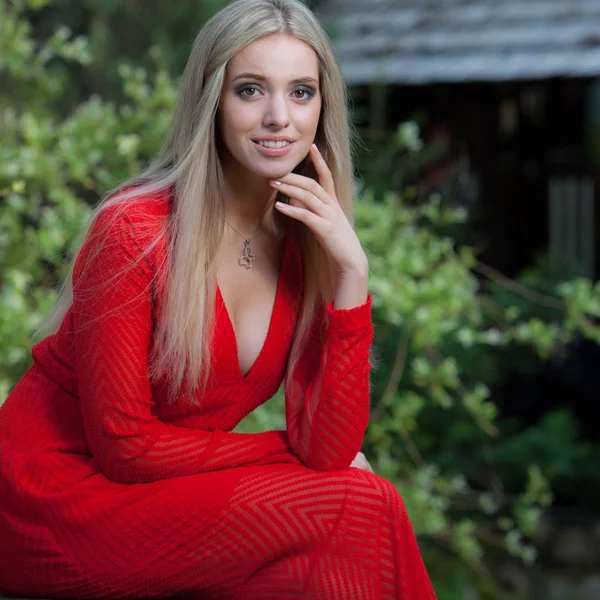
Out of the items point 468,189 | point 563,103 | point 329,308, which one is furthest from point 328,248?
point 563,103

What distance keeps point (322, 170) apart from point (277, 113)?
19cm

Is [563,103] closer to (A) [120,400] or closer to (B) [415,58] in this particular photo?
(B) [415,58]

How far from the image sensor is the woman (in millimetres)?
1992

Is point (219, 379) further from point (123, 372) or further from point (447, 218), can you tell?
point (447, 218)

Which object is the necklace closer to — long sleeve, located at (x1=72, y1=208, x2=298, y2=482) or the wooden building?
long sleeve, located at (x1=72, y1=208, x2=298, y2=482)

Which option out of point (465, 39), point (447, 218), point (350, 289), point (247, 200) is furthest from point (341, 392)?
point (465, 39)

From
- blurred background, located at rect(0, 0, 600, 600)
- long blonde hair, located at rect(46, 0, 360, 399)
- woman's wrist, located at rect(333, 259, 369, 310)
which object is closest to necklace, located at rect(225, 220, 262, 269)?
long blonde hair, located at rect(46, 0, 360, 399)

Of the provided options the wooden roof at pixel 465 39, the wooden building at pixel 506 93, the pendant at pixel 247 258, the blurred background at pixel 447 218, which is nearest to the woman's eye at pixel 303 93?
the pendant at pixel 247 258

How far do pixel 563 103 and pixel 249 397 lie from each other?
589 centimetres

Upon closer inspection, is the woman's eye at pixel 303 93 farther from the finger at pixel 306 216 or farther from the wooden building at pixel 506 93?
the wooden building at pixel 506 93

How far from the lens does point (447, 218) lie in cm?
402

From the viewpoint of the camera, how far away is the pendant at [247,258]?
2.31 meters

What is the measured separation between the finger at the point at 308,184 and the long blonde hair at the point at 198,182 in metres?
0.14

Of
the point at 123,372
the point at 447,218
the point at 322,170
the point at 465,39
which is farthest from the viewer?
the point at 465,39
